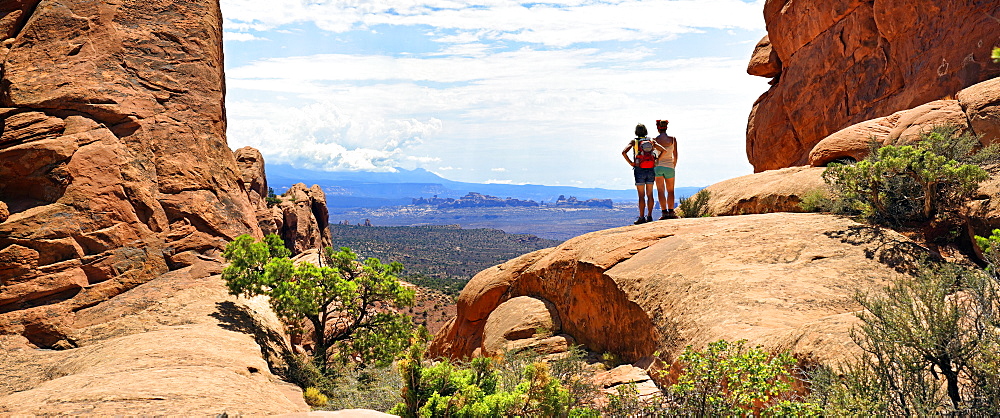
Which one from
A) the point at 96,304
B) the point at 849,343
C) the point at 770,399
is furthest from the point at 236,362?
the point at 849,343

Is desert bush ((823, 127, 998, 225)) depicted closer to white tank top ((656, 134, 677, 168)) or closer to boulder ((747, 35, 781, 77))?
white tank top ((656, 134, 677, 168))

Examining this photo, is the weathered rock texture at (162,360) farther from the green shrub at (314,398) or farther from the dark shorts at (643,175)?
the dark shorts at (643,175)

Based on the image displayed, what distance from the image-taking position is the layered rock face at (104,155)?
1623cm

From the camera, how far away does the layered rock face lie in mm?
16234

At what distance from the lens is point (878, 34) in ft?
87.9

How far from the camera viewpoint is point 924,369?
696 cm

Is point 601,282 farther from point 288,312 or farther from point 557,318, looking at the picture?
point 288,312

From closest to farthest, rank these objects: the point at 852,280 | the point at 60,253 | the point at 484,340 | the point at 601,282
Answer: the point at 852,280
the point at 601,282
the point at 60,253
the point at 484,340

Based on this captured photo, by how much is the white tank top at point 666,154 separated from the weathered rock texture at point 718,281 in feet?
5.46

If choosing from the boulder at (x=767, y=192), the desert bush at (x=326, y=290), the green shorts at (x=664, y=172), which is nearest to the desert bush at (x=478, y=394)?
the desert bush at (x=326, y=290)

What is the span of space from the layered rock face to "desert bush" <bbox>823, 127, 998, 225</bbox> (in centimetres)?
1854

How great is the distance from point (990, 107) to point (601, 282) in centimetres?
1123

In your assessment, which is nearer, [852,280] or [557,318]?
[852,280]

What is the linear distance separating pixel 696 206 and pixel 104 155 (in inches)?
729
